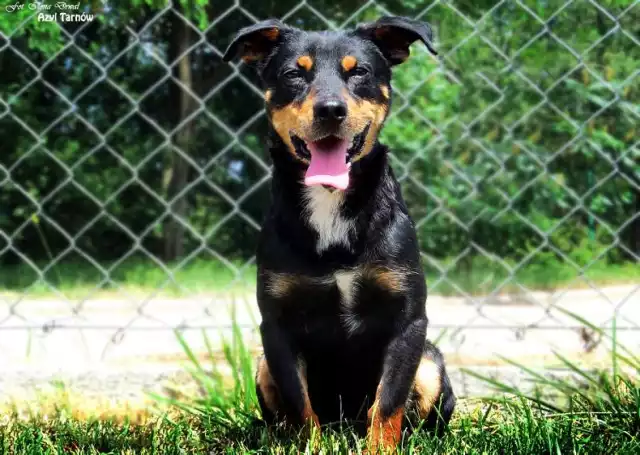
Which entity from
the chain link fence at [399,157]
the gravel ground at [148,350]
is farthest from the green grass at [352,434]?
the chain link fence at [399,157]

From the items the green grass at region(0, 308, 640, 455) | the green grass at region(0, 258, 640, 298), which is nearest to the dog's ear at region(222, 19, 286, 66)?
the green grass at region(0, 308, 640, 455)

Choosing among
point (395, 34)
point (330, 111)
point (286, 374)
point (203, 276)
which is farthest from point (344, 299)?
point (203, 276)

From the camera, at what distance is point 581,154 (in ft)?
27.1

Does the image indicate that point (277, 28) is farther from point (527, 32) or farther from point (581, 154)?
point (581, 154)

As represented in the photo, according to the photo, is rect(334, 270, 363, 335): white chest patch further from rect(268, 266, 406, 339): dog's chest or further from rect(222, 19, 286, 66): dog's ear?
rect(222, 19, 286, 66): dog's ear

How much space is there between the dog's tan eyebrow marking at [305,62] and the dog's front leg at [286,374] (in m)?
0.70

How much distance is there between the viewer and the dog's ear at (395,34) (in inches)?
83.3

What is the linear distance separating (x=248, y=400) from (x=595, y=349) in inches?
51.3

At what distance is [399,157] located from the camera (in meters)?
6.80

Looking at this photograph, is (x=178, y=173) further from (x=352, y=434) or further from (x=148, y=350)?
(x=352, y=434)

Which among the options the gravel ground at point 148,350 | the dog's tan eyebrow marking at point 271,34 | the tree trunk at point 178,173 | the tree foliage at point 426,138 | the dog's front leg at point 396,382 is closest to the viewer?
the dog's front leg at point 396,382

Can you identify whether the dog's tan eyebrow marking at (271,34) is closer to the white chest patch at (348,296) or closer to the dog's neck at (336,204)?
the dog's neck at (336,204)

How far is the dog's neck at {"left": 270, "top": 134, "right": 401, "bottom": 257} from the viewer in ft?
→ 6.91

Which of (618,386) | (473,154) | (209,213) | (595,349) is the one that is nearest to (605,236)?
(473,154)
